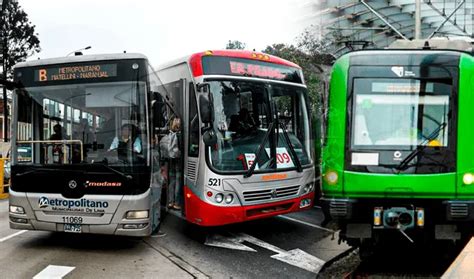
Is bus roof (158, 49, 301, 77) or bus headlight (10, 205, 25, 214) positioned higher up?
bus roof (158, 49, 301, 77)

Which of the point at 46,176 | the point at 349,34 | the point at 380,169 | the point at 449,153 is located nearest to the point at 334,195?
the point at 380,169

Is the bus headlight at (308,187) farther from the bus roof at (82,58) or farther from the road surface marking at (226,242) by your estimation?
the bus roof at (82,58)

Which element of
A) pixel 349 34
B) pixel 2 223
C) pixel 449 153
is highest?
pixel 349 34

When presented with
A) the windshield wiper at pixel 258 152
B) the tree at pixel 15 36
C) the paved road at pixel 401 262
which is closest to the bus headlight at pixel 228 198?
the windshield wiper at pixel 258 152

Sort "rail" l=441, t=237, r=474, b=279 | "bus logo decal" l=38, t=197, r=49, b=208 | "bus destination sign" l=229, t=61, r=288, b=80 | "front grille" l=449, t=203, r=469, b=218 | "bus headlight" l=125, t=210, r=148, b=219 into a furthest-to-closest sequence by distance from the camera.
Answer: "bus destination sign" l=229, t=61, r=288, b=80 → "bus logo decal" l=38, t=197, r=49, b=208 → "bus headlight" l=125, t=210, r=148, b=219 → "front grille" l=449, t=203, r=469, b=218 → "rail" l=441, t=237, r=474, b=279

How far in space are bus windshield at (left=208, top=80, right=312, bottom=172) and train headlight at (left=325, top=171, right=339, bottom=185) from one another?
1399 mm

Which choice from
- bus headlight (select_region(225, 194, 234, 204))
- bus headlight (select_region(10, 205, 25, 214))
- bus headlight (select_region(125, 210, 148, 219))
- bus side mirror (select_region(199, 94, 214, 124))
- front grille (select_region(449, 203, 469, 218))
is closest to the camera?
front grille (select_region(449, 203, 469, 218))

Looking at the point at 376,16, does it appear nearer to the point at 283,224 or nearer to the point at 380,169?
the point at 283,224

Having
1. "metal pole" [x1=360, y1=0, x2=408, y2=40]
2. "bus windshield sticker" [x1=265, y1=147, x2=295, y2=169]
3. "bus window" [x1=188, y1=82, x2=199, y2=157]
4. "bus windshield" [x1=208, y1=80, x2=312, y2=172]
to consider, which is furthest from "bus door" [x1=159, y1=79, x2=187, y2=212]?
"metal pole" [x1=360, y1=0, x2=408, y2=40]

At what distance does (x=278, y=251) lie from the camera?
24.0 feet

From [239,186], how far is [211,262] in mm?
1161

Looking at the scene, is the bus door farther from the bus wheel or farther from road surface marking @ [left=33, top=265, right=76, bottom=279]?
the bus wheel

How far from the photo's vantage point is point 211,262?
6.78 meters

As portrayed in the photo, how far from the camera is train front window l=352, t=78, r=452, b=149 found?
604 centimetres
